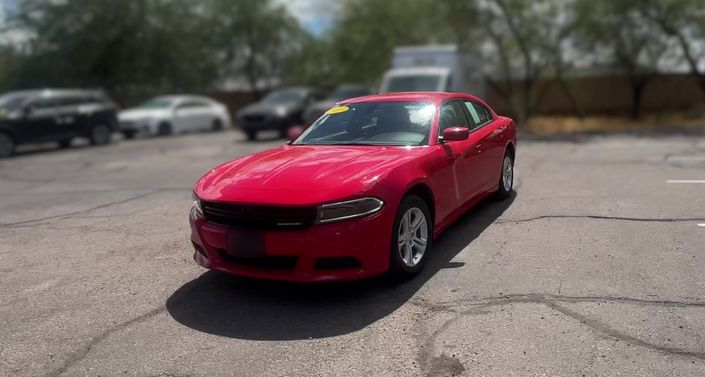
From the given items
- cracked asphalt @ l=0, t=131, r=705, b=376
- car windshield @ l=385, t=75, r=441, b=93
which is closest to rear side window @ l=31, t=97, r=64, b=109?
car windshield @ l=385, t=75, r=441, b=93

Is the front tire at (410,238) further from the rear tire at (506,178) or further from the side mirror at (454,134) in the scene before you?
the rear tire at (506,178)

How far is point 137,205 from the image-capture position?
26.5ft

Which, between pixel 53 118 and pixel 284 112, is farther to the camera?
pixel 284 112

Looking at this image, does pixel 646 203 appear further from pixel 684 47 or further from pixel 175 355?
pixel 684 47

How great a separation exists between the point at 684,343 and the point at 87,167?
12284mm

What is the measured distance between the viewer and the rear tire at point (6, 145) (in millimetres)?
16016

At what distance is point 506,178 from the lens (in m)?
7.41

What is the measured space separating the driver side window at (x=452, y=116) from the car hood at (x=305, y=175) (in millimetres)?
690

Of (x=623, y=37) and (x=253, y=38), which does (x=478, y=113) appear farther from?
(x=253, y=38)

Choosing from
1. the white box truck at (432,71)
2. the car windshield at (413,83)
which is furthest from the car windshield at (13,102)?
the car windshield at (413,83)

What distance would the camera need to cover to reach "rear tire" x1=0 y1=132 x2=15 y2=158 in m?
16.0

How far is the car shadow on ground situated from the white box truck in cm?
1138

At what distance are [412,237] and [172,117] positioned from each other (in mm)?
18405

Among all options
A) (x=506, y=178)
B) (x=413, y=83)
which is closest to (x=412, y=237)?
(x=506, y=178)
